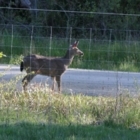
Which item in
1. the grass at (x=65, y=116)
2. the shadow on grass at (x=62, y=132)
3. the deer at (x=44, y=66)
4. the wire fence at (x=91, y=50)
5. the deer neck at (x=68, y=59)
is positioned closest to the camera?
the shadow on grass at (x=62, y=132)

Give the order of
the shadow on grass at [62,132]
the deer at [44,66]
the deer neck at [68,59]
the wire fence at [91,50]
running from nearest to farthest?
the shadow on grass at [62,132] → the deer at [44,66] → the deer neck at [68,59] → the wire fence at [91,50]

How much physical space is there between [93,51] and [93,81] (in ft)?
13.3

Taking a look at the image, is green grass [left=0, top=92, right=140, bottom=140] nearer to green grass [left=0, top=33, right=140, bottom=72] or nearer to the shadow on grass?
the shadow on grass

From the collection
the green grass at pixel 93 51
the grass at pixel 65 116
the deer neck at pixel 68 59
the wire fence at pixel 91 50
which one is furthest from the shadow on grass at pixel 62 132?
the green grass at pixel 93 51

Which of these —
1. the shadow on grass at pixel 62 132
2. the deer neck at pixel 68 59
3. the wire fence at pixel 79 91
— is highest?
the deer neck at pixel 68 59

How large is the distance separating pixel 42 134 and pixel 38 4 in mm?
19012

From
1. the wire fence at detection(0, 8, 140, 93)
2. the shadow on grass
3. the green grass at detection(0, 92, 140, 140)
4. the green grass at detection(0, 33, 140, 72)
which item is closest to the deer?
the wire fence at detection(0, 8, 140, 93)

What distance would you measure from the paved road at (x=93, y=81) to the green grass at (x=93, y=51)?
760mm

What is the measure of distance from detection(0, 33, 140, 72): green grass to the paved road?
2.49ft

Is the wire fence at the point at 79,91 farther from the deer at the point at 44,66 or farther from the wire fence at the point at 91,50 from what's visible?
the deer at the point at 44,66

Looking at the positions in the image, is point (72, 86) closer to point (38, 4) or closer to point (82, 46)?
point (82, 46)

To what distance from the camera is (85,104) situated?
34.7 ft

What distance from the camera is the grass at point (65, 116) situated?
8742 millimetres

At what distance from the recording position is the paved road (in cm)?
1187
